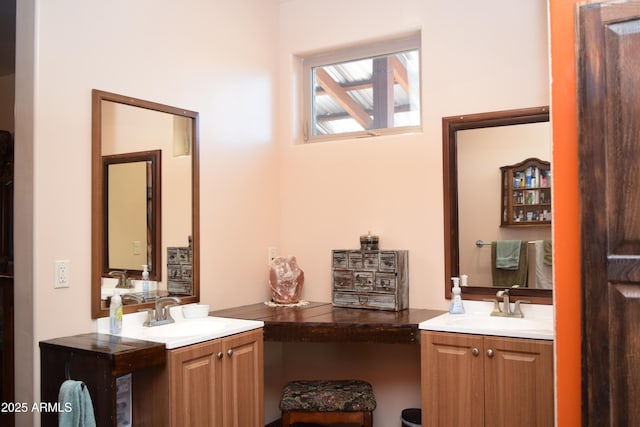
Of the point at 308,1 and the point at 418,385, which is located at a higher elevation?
the point at 308,1

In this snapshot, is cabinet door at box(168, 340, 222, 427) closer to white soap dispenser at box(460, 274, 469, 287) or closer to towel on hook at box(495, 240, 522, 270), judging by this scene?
white soap dispenser at box(460, 274, 469, 287)

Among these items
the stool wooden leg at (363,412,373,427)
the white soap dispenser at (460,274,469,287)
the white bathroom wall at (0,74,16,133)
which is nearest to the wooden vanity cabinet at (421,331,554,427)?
the stool wooden leg at (363,412,373,427)

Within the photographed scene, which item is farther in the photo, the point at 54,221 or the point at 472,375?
the point at 472,375

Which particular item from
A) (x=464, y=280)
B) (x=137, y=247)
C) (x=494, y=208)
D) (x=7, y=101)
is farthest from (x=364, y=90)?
(x=7, y=101)

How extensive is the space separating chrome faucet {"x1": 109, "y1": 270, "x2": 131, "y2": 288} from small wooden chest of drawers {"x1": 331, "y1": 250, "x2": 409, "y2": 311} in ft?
4.05

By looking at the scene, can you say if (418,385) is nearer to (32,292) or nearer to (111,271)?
(111,271)

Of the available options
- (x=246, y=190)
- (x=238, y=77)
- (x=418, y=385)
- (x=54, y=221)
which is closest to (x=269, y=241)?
(x=246, y=190)

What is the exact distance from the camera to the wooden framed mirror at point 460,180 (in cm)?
289

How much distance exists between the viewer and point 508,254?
9.73 ft

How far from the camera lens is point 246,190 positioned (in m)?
3.43

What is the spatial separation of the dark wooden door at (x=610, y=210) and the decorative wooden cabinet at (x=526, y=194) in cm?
116

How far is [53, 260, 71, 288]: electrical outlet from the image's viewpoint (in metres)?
2.30

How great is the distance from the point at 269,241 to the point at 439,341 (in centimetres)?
143

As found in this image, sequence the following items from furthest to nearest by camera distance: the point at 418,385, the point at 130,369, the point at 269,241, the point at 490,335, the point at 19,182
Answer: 1. the point at 269,241
2. the point at 418,385
3. the point at 490,335
4. the point at 19,182
5. the point at 130,369
